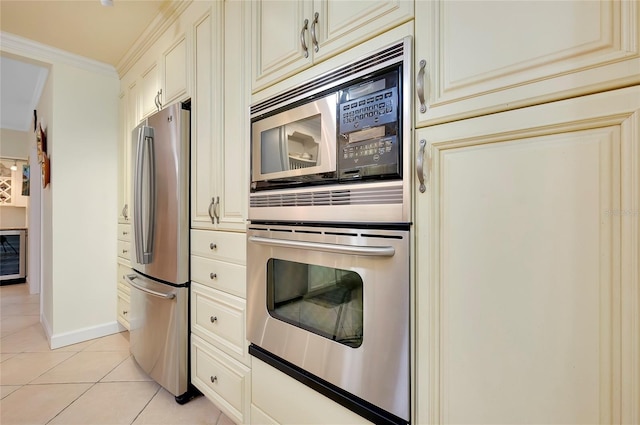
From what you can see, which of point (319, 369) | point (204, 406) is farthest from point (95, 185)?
point (319, 369)

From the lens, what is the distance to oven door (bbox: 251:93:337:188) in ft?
3.27

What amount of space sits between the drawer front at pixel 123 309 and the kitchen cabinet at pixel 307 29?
2354mm

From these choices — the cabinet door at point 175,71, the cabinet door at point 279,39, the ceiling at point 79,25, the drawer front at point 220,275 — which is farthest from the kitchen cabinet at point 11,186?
the cabinet door at point 279,39

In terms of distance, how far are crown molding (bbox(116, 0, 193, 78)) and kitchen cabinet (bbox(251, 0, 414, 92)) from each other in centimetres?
84

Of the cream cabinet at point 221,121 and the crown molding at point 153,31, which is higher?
the crown molding at point 153,31

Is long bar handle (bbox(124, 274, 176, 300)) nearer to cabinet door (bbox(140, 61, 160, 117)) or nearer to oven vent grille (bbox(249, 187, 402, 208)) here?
oven vent grille (bbox(249, 187, 402, 208))

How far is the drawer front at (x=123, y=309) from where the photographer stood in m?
2.56

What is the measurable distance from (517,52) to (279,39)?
2.92ft

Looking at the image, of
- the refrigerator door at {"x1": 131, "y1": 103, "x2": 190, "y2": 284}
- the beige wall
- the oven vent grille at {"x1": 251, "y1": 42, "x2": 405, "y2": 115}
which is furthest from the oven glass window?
the beige wall

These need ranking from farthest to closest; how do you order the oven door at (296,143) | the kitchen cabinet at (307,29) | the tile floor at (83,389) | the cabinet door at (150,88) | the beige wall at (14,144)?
the beige wall at (14,144)
the cabinet door at (150,88)
the tile floor at (83,389)
the oven door at (296,143)
the kitchen cabinet at (307,29)

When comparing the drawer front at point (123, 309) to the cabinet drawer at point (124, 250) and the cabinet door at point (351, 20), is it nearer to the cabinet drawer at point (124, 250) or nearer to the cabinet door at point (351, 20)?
the cabinet drawer at point (124, 250)

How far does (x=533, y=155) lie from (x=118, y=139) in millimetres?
3250

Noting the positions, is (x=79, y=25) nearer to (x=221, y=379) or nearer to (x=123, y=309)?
(x=123, y=309)

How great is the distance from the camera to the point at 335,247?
0.94 meters
